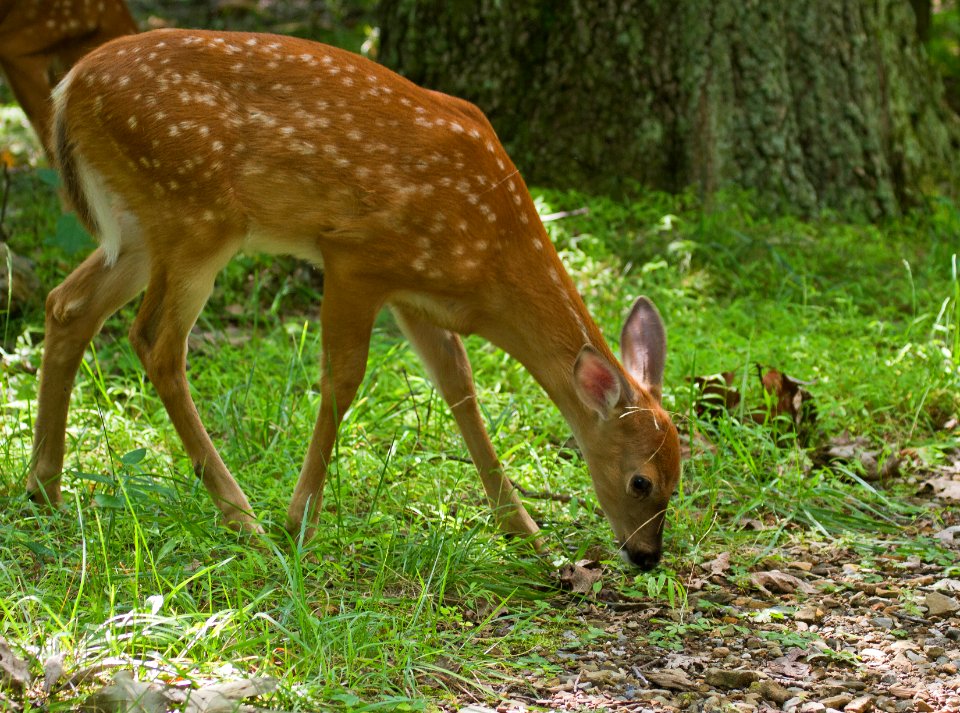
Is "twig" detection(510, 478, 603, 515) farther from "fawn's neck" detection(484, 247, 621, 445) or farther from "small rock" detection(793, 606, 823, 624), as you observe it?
"small rock" detection(793, 606, 823, 624)

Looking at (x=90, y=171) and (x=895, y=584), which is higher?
(x=90, y=171)

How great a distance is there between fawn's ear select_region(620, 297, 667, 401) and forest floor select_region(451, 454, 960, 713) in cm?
68

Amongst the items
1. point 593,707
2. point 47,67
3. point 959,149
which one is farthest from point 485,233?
point 959,149

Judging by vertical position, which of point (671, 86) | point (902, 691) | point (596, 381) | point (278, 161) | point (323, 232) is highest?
point (278, 161)

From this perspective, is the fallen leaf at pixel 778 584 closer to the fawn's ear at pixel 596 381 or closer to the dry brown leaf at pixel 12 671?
the fawn's ear at pixel 596 381

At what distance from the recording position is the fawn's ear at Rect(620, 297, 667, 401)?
171 inches

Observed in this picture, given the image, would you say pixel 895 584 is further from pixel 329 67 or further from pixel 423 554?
pixel 329 67

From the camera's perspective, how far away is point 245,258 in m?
6.53

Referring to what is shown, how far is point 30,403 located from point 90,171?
1.10m

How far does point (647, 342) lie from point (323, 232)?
123 cm

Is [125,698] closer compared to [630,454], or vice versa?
[125,698]

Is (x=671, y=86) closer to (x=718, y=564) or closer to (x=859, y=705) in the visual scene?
(x=718, y=564)

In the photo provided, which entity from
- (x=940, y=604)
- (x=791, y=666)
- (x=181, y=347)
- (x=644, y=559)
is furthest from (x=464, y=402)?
(x=940, y=604)

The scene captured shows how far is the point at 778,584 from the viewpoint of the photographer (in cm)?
407
